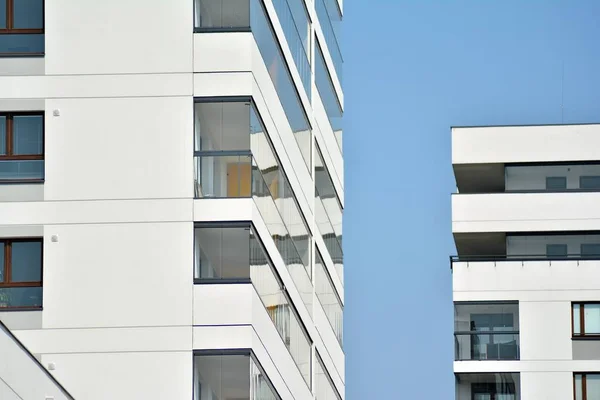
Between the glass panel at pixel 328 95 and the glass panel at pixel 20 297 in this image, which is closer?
the glass panel at pixel 20 297

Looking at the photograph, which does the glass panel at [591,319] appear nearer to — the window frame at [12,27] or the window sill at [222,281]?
the window sill at [222,281]

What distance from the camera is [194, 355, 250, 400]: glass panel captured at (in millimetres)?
34719

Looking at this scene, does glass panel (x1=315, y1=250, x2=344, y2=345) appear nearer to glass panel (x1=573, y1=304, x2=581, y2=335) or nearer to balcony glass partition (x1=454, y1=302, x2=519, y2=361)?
balcony glass partition (x1=454, y1=302, x2=519, y2=361)

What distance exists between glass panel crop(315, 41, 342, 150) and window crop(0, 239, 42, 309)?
14.6 metres

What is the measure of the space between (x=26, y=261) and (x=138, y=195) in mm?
2855

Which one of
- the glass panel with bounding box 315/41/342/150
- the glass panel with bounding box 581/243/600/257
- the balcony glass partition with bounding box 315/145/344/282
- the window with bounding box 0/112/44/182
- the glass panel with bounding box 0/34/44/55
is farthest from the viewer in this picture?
the glass panel with bounding box 581/243/600/257

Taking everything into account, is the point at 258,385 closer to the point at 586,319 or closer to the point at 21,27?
the point at 21,27

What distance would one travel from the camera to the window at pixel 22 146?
3597 cm

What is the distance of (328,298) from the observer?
5047cm

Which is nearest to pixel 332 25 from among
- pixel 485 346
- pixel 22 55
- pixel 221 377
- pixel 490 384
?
pixel 485 346

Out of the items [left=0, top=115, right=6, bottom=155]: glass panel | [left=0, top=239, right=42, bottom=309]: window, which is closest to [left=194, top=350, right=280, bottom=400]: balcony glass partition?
[left=0, top=239, right=42, bottom=309]: window

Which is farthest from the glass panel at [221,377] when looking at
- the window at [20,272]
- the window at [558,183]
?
the window at [558,183]

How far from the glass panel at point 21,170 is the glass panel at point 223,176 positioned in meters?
3.35

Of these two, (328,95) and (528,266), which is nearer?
(328,95)
